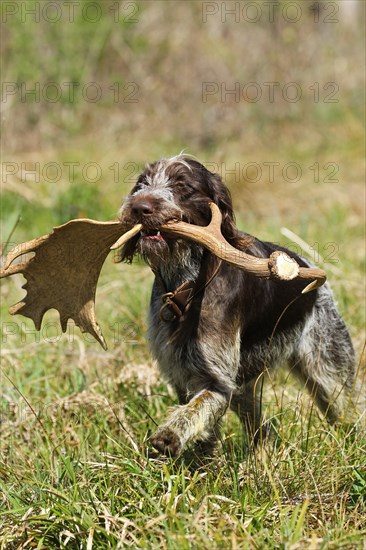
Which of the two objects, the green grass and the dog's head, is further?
the dog's head

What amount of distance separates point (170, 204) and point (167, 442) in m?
1.05

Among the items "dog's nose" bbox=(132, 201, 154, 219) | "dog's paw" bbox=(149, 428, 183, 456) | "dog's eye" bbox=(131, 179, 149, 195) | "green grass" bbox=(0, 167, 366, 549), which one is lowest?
"green grass" bbox=(0, 167, 366, 549)

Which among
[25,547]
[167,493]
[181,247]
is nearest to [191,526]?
[167,493]

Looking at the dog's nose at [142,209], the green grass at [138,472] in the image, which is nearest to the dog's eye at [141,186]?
the dog's nose at [142,209]

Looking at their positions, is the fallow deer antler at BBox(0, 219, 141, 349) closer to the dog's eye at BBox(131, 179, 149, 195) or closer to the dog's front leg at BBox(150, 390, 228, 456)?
the dog's eye at BBox(131, 179, 149, 195)

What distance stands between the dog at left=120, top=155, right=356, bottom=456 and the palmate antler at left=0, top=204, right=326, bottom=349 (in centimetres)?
13

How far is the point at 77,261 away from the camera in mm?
3857

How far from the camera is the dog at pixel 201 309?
3.75m

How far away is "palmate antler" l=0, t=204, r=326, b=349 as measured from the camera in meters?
3.62

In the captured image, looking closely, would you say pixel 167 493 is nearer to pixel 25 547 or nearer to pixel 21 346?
pixel 25 547

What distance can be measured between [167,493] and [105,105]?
881 cm

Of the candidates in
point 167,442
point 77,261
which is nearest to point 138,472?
point 167,442

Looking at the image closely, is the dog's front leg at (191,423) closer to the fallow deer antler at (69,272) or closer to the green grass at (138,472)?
the green grass at (138,472)

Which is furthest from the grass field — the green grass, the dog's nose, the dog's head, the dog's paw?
the dog's nose
